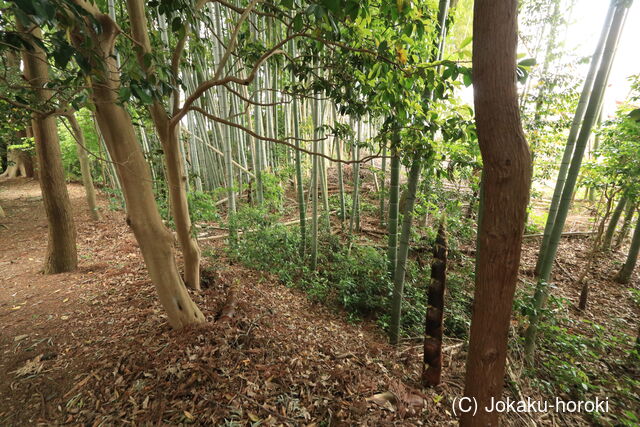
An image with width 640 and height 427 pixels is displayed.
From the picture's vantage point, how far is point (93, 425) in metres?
1.47

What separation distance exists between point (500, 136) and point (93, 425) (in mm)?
2426

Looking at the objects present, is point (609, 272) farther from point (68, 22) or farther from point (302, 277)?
point (68, 22)

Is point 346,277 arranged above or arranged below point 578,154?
below

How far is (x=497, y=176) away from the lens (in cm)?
94

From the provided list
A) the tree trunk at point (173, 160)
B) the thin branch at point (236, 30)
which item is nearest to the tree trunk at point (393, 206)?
the thin branch at point (236, 30)

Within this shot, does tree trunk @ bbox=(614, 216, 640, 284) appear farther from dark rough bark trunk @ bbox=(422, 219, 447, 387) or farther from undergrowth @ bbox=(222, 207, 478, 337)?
dark rough bark trunk @ bbox=(422, 219, 447, 387)

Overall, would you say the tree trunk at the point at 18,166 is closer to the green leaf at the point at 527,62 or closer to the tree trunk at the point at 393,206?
the tree trunk at the point at 393,206

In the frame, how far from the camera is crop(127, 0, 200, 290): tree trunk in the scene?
1.73 metres

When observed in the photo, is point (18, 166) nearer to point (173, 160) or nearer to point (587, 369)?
point (173, 160)

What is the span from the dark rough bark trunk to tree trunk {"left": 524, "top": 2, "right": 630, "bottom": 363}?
4.40 ft

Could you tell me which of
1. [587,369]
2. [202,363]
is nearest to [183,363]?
[202,363]

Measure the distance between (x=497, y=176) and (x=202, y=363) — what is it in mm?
2051

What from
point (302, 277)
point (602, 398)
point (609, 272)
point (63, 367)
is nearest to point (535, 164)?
point (609, 272)

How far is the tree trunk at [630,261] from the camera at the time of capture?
513cm
